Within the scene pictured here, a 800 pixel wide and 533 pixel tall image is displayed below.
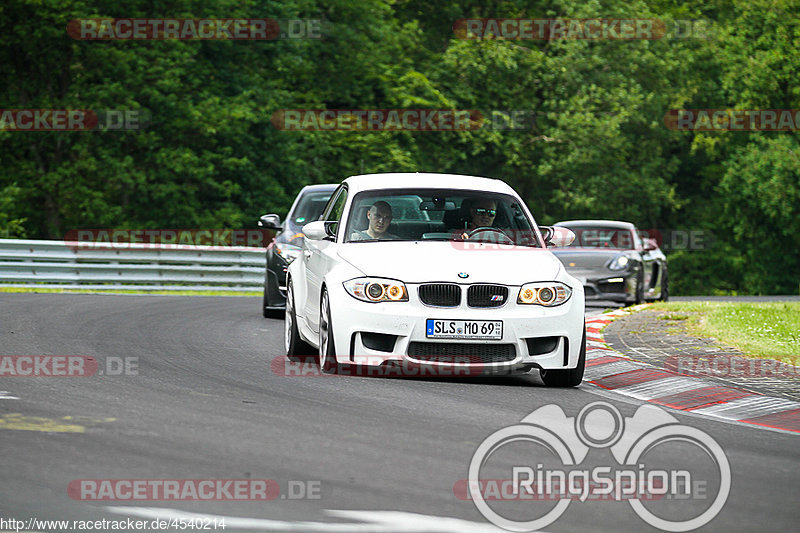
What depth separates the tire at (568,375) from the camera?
9984mm

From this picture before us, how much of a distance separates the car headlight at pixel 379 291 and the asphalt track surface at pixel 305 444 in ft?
2.11

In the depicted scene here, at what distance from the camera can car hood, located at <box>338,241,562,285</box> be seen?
9.67 m

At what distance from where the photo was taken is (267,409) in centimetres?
824

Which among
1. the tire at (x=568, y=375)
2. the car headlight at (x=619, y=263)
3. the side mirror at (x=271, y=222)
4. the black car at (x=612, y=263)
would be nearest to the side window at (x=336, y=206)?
the tire at (x=568, y=375)

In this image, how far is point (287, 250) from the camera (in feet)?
53.9

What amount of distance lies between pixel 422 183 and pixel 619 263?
10.7 meters

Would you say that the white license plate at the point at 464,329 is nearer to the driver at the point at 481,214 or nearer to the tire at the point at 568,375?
the tire at the point at 568,375

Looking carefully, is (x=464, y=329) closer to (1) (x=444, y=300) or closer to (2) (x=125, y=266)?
(1) (x=444, y=300)

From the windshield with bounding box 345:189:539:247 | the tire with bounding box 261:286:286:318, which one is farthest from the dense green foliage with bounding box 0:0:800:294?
the windshield with bounding box 345:189:539:247

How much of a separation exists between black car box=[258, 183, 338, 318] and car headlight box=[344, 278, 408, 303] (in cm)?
643

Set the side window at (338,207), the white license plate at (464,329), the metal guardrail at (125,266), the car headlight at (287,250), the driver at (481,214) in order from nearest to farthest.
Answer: the white license plate at (464,329) < the driver at (481,214) < the side window at (338,207) < the car headlight at (287,250) < the metal guardrail at (125,266)

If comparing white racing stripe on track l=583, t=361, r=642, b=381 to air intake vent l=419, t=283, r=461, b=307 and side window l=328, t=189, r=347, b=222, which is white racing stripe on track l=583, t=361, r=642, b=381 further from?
side window l=328, t=189, r=347, b=222

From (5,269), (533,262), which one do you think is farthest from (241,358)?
(5,269)

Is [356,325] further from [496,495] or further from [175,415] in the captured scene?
[496,495]
